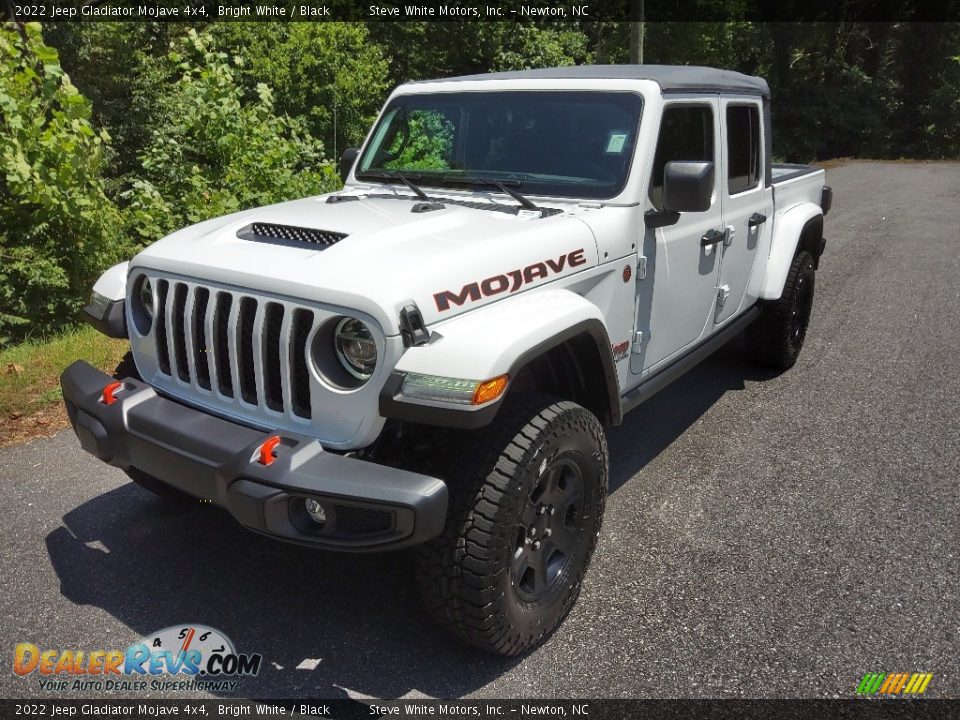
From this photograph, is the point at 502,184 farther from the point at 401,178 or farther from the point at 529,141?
the point at 401,178

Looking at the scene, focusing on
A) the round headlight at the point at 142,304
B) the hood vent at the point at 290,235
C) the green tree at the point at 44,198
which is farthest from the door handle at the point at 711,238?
the green tree at the point at 44,198

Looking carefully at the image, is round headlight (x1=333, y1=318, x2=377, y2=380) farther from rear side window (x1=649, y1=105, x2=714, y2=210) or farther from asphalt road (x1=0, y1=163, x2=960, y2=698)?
rear side window (x1=649, y1=105, x2=714, y2=210)

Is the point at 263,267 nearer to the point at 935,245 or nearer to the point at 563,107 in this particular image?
the point at 563,107

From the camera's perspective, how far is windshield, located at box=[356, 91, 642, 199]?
Result: 3.48 m

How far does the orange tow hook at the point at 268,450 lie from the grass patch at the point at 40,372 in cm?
281

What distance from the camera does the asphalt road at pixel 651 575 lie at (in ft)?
8.95

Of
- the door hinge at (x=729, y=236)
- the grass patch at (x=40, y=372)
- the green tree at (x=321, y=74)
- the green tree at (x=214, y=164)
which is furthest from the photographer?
the green tree at (x=321, y=74)

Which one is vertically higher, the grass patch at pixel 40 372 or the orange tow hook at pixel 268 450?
the orange tow hook at pixel 268 450

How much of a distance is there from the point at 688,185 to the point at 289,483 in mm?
1976

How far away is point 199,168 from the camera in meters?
7.21

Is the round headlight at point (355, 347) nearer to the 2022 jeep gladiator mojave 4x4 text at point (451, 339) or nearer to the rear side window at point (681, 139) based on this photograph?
the 2022 jeep gladiator mojave 4x4 text at point (451, 339)

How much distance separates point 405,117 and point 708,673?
117 inches

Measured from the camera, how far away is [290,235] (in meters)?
2.96

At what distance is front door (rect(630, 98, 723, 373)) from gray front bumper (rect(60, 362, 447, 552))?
64.1 inches
